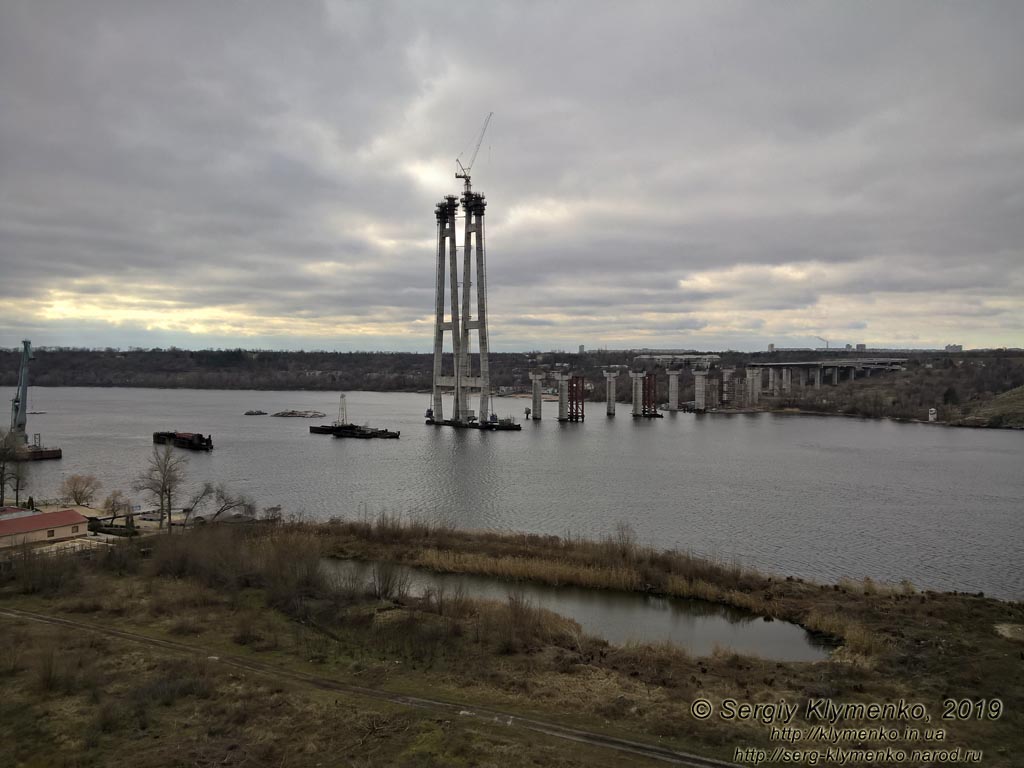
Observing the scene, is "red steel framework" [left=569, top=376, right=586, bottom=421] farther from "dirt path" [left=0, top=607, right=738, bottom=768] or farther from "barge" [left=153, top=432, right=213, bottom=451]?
"dirt path" [left=0, top=607, right=738, bottom=768]

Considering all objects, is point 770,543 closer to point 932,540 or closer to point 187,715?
point 932,540

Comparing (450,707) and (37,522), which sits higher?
(37,522)

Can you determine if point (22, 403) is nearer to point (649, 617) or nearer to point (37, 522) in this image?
point (37, 522)

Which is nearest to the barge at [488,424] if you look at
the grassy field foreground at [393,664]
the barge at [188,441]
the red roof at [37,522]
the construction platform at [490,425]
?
the construction platform at [490,425]

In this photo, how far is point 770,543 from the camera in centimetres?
2000

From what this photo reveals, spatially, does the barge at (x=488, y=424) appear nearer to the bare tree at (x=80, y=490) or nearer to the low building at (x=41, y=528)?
the bare tree at (x=80, y=490)

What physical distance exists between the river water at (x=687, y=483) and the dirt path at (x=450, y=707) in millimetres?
10822

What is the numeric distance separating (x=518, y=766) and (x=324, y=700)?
298 cm

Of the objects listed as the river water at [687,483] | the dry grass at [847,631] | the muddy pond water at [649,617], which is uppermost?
the dry grass at [847,631]

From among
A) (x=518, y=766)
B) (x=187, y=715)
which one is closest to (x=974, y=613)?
(x=518, y=766)

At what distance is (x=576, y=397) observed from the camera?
73.1 metres

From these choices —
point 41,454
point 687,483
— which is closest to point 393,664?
point 687,483

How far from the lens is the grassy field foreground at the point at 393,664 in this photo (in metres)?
7.88

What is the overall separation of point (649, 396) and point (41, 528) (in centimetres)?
6584
